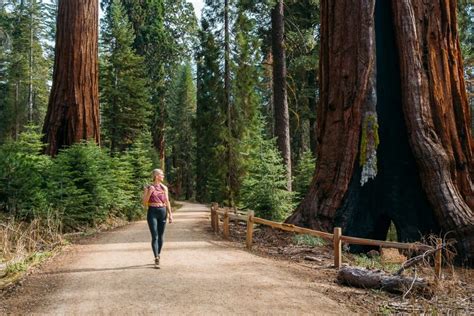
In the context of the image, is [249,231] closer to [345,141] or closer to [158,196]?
[158,196]

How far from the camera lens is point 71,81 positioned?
1430cm

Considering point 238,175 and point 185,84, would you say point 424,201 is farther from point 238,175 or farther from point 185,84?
point 185,84

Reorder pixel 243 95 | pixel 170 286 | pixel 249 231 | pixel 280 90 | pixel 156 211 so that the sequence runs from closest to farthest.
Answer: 1. pixel 170 286
2. pixel 156 211
3. pixel 249 231
4. pixel 280 90
5. pixel 243 95

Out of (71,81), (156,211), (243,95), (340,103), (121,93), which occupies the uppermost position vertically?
(243,95)

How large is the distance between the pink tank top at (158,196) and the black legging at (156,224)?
12 cm

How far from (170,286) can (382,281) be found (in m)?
2.90

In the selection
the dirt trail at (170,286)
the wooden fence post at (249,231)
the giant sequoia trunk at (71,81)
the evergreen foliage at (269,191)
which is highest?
the giant sequoia trunk at (71,81)

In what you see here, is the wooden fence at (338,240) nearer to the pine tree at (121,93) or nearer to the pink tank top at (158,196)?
the pink tank top at (158,196)

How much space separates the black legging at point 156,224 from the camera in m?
7.55

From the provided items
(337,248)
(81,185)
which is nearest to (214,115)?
(81,185)

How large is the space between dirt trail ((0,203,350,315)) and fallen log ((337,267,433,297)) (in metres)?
0.54

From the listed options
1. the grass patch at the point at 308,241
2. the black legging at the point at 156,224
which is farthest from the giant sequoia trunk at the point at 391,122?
the black legging at the point at 156,224

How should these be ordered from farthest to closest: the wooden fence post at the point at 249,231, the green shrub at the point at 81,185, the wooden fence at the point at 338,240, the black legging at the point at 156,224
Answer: the green shrub at the point at 81,185, the wooden fence post at the point at 249,231, the black legging at the point at 156,224, the wooden fence at the point at 338,240

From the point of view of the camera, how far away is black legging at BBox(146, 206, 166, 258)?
755cm
